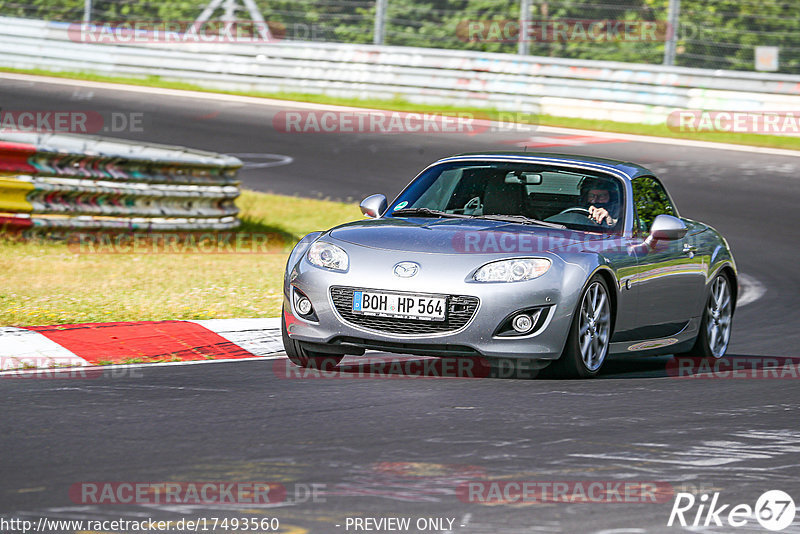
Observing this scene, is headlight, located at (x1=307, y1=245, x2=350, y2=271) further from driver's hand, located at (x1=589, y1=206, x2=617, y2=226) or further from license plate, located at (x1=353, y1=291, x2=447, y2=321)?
driver's hand, located at (x1=589, y1=206, x2=617, y2=226)

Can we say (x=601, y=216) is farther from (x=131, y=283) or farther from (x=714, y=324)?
(x=131, y=283)

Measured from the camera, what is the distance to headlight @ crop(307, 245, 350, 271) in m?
8.00

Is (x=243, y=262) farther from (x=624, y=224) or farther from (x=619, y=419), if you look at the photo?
(x=619, y=419)

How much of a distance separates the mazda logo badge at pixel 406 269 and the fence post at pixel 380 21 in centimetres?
1973

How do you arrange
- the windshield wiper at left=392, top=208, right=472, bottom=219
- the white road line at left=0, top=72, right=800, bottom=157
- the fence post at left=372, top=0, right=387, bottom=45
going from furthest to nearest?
the fence post at left=372, top=0, right=387, bottom=45, the white road line at left=0, top=72, right=800, bottom=157, the windshield wiper at left=392, top=208, right=472, bottom=219

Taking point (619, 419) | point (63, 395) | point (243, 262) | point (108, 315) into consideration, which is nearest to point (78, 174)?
point (243, 262)

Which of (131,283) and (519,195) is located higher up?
(519,195)

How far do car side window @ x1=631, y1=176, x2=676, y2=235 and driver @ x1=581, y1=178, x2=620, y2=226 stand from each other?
191mm

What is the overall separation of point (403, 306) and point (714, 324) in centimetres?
310

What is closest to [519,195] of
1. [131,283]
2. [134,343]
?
[134,343]

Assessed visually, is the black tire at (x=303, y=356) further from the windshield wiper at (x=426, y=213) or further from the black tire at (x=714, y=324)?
the black tire at (x=714, y=324)

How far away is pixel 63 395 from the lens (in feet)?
23.1

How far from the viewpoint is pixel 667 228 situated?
877cm

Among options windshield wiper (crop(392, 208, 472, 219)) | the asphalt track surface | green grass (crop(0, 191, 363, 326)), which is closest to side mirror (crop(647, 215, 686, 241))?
the asphalt track surface
